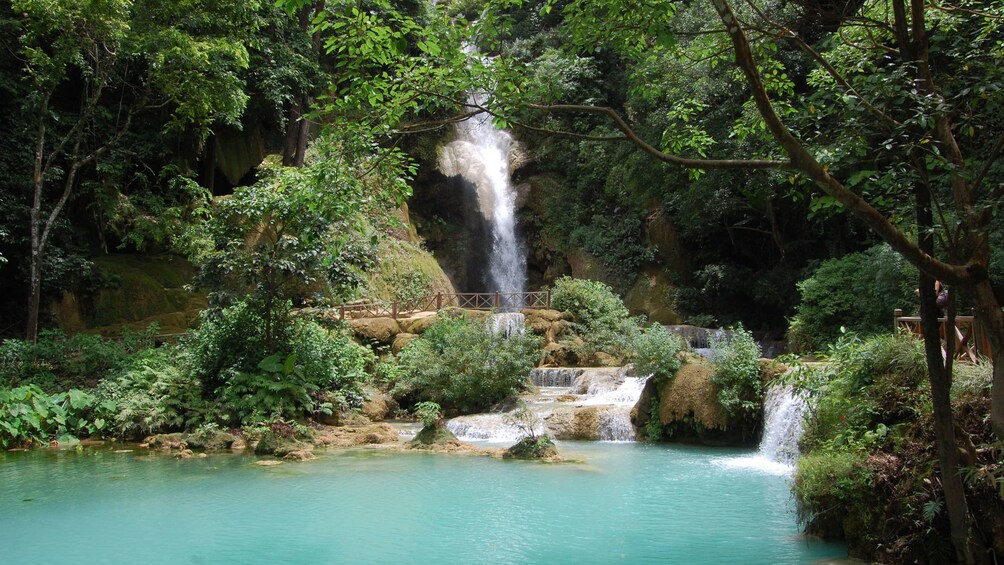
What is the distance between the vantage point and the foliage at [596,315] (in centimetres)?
1945

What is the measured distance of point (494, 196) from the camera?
30281 millimetres

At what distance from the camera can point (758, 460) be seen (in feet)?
37.6

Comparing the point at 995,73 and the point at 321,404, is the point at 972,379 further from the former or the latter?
the point at 321,404

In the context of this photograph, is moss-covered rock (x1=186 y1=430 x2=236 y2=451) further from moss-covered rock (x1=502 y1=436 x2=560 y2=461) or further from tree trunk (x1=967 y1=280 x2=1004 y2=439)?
tree trunk (x1=967 y1=280 x2=1004 y2=439)

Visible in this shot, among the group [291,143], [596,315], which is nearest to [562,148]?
[596,315]

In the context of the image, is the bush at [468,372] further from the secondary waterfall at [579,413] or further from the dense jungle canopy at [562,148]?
the dense jungle canopy at [562,148]

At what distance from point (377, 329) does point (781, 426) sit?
36.1 ft

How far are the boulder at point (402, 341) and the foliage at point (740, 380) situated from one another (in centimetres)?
858

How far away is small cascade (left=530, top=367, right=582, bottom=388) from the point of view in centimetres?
1742

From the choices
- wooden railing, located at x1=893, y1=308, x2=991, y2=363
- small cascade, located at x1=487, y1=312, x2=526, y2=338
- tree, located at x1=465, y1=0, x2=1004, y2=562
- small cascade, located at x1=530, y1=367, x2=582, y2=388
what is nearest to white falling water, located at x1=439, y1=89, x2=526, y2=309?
small cascade, located at x1=487, y1=312, x2=526, y2=338

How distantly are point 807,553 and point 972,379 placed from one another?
2108 millimetres

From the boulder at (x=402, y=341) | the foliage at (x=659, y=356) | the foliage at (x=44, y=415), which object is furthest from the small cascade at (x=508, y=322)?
the foliage at (x=44, y=415)

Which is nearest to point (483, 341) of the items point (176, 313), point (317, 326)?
point (317, 326)

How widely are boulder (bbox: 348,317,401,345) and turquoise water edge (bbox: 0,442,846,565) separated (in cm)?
744
